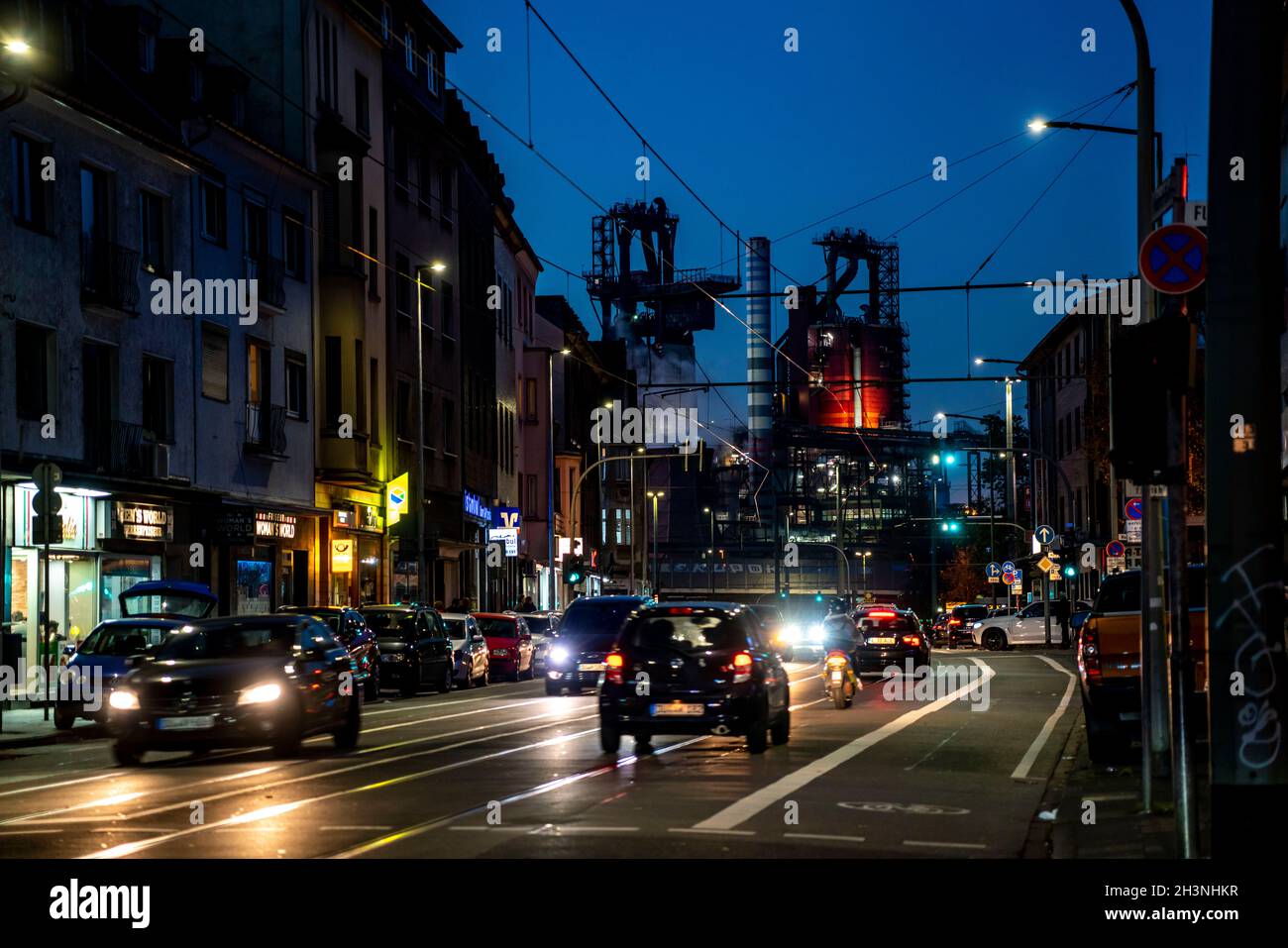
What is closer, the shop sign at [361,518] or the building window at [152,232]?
the building window at [152,232]

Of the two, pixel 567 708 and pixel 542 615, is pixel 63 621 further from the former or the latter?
pixel 542 615

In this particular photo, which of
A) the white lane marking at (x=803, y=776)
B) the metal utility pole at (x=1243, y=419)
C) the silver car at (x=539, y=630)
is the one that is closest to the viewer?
the metal utility pole at (x=1243, y=419)

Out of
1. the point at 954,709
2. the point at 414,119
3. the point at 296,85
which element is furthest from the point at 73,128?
the point at 414,119

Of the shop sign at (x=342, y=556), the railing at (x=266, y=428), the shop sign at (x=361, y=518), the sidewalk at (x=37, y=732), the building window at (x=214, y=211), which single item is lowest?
the sidewalk at (x=37, y=732)

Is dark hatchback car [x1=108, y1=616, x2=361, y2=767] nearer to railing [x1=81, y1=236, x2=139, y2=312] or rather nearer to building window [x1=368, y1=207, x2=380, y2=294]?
railing [x1=81, y1=236, x2=139, y2=312]

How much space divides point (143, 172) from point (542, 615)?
20.4m

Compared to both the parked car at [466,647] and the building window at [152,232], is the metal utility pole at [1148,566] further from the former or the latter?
the parked car at [466,647]

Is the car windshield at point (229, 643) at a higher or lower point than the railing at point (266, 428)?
lower

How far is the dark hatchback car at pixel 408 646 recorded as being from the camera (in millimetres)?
36781

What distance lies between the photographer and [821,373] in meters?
112

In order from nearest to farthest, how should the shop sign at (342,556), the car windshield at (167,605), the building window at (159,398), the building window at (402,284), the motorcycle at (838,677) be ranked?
the motorcycle at (838,677) → the car windshield at (167,605) → the building window at (159,398) → the shop sign at (342,556) → the building window at (402,284)

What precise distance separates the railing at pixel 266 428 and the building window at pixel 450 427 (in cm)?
1568

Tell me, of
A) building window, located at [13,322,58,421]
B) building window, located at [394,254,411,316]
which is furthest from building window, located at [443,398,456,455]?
building window, located at [13,322,58,421]

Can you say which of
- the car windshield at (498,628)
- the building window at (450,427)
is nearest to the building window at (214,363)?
the car windshield at (498,628)
